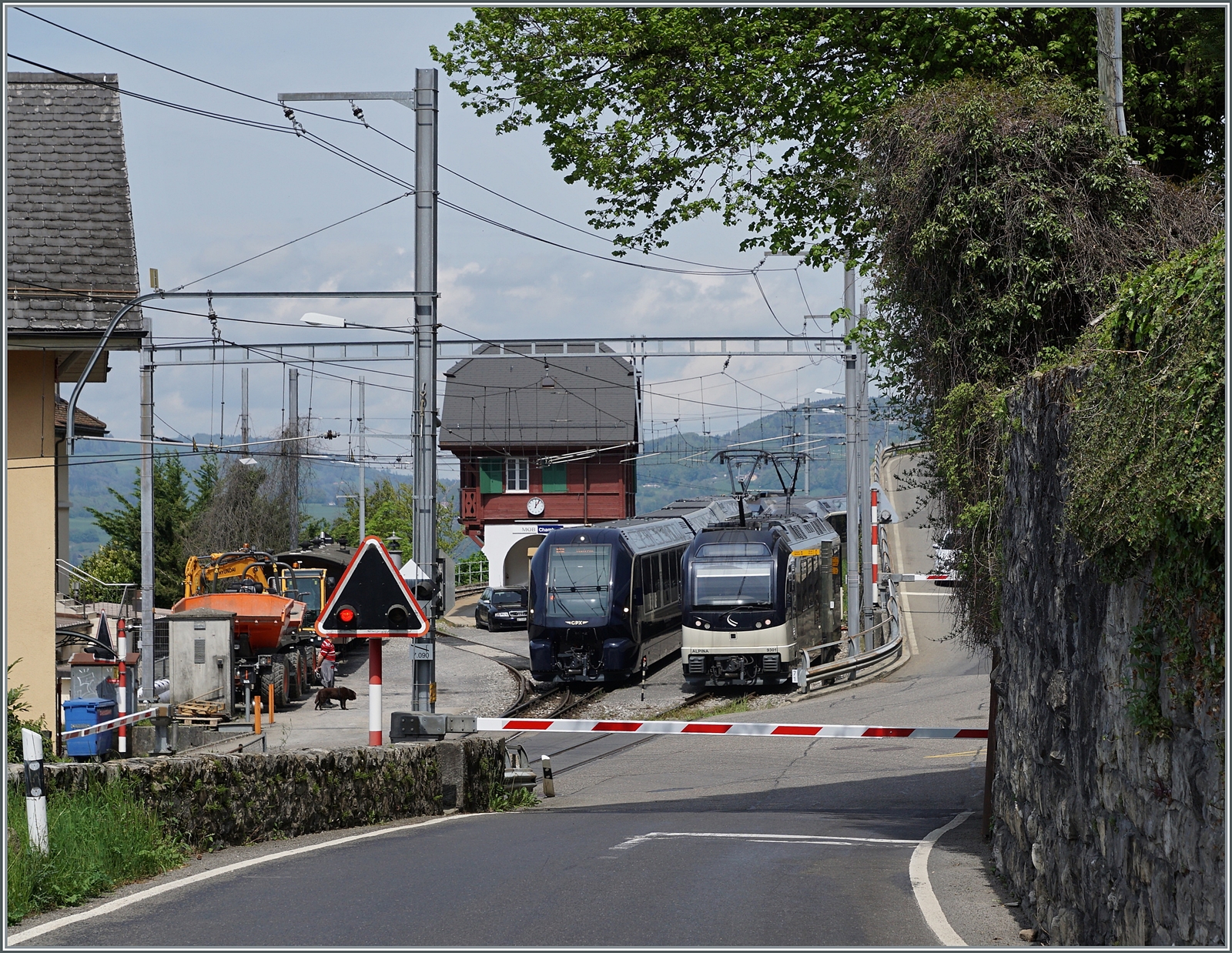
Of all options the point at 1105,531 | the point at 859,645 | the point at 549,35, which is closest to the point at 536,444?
the point at 859,645

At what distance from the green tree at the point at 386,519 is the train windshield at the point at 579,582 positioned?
32.0m

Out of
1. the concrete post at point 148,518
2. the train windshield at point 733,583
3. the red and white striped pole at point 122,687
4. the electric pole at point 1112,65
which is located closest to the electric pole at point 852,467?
the train windshield at point 733,583

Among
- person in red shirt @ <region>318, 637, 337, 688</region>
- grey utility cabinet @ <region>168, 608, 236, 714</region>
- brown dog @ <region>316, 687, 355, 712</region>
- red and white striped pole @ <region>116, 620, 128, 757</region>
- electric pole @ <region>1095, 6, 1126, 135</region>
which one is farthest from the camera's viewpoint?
person in red shirt @ <region>318, 637, 337, 688</region>

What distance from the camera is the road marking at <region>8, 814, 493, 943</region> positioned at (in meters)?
6.62

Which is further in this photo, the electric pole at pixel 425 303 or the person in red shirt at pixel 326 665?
the person in red shirt at pixel 326 665

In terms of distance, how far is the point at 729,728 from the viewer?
12922 millimetres

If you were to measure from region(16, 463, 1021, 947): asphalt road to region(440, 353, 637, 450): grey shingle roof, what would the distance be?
4813 cm

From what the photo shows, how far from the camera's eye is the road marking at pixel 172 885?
662cm

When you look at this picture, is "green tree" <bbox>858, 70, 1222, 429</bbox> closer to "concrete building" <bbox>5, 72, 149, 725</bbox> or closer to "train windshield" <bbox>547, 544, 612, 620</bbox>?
"concrete building" <bbox>5, 72, 149, 725</bbox>

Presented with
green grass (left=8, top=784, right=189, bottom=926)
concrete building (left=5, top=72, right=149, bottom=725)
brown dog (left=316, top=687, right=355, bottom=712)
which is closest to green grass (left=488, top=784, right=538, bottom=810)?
concrete building (left=5, top=72, right=149, bottom=725)

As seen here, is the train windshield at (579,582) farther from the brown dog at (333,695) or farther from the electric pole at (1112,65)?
the electric pole at (1112,65)

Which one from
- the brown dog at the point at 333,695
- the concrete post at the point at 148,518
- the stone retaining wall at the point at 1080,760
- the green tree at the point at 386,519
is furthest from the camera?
the green tree at the point at 386,519

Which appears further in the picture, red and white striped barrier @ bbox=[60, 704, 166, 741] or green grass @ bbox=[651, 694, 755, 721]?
green grass @ bbox=[651, 694, 755, 721]

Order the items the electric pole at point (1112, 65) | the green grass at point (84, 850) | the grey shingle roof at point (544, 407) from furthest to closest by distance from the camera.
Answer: the grey shingle roof at point (544, 407), the electric pole at point (1112, 65), the green grass at point (84, 850)
